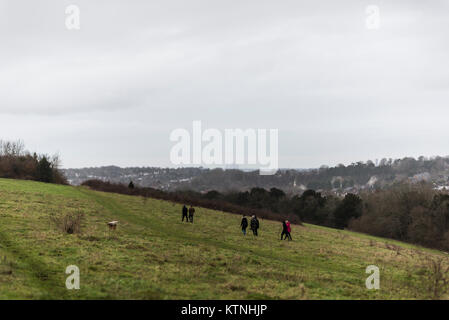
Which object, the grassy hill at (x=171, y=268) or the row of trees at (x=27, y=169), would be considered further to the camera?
the row of trees at (x=27, y=169)

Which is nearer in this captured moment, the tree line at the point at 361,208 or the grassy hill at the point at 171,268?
the grassy hill at the point at 171,268

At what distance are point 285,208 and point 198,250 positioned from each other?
80.8 meters

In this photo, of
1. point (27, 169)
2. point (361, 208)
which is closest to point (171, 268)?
point (27, 169)

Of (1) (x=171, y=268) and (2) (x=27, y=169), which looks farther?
(2) (x=27, y=169)

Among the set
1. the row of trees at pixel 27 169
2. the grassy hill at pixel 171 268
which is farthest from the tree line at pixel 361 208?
the grassy hill at pixel 171 268

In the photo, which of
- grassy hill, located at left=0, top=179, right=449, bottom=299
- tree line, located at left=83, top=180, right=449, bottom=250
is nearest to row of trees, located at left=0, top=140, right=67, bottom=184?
tree line, located at left=83, top=180, right=449, bottom=250

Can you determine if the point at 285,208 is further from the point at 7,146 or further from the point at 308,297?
the point at 308,297

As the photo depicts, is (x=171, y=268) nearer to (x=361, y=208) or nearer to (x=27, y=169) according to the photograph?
(x=27, y=169)

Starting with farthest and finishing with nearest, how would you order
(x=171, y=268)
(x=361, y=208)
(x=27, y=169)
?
(x=361, y=208) < (x=27, y=169) < (x=171, y=268)

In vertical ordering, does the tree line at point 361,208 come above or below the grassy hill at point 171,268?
below

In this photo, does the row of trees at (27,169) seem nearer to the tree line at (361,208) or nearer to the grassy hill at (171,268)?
the tree line at (361,208)

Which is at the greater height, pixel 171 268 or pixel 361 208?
pixel 171 268

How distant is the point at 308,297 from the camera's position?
1356 centimetres
